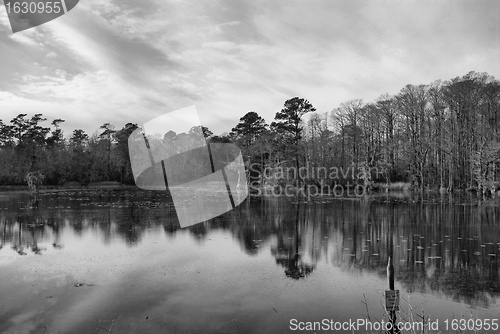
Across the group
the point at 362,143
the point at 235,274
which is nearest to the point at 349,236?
the point at 235,274

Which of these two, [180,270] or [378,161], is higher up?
[378,161]

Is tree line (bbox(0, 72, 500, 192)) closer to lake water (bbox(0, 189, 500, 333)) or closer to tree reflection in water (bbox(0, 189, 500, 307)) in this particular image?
tree reflection in water (bbox(0, 189, 500, 307))

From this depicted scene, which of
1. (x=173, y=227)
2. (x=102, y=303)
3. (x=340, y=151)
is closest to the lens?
(x=102, y=303)

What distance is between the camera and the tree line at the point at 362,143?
135ft

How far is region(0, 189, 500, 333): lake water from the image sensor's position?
24.3ft

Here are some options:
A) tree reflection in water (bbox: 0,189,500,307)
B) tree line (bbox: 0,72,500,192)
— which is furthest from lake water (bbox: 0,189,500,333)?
tree line (bbox: 0,72,500,192)

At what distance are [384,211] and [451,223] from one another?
521 cm

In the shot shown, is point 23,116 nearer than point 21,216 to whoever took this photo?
No

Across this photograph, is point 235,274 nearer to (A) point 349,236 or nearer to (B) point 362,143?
(A) point 349,236

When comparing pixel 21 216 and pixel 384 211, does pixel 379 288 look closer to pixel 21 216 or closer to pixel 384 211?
pixel 384 211

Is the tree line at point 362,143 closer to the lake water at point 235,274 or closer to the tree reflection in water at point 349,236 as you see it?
the tree reflection in water at point 349,236

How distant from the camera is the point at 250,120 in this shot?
6009 centimetres

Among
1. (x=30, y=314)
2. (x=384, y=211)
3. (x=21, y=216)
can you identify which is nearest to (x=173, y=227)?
(x=21, y=216)

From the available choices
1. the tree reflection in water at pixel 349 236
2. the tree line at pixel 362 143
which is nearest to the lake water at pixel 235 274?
the tree reflection in water at pixel 349 236
